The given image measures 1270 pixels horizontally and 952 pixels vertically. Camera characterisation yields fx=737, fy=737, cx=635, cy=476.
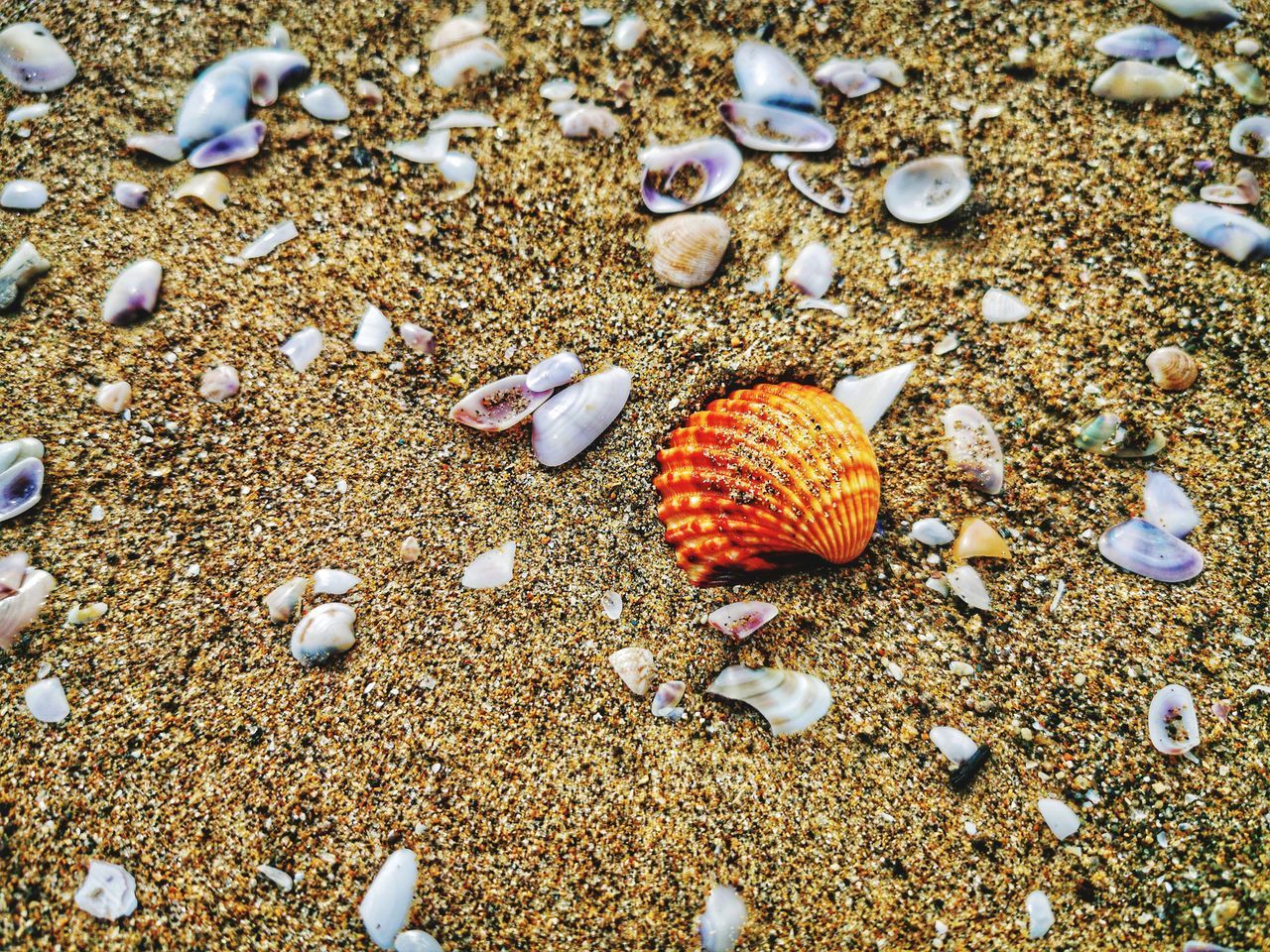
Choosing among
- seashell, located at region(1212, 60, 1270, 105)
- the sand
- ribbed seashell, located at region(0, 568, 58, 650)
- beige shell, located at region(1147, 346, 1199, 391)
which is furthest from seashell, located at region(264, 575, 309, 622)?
seashell, located at region(1212, 60, 1270, 105)

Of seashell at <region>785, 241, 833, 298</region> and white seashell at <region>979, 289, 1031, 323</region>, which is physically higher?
seashell at <region>785, 241, 833, 298</region>

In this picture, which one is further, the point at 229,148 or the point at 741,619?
the point at 229,148

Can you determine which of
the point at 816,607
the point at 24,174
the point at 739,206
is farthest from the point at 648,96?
→ the point at 24,174

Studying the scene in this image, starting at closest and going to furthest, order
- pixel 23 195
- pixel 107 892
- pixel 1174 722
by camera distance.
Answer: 1. pixel 107 892
2. pixel 1174 722
3. pixel 23 195

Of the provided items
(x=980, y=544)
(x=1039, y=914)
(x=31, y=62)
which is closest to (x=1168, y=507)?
(x=980, y=544)

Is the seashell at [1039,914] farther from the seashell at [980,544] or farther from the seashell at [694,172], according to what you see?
the seashell at [694,172]

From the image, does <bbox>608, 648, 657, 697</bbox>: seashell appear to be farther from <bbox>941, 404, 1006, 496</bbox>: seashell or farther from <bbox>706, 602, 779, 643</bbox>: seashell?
<bbox>941, 404, 1006, 496</bbox>: seashell

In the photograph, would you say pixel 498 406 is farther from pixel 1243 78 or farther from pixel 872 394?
pixel 1243 78
